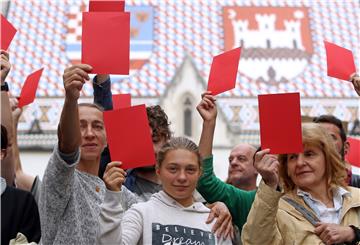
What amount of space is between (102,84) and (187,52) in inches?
671

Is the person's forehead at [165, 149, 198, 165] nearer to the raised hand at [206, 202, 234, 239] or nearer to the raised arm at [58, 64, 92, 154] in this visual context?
the raised hand at [206, 202, 234, 239]

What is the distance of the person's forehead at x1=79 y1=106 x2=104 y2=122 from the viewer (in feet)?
10.5

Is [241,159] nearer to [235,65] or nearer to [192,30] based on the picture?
[235,65]

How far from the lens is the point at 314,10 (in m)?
21.8

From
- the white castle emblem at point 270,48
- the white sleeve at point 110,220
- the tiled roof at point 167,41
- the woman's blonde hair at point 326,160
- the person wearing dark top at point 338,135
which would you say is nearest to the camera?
the white sleeve at point 110,220

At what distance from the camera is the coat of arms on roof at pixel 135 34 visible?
66.7ft

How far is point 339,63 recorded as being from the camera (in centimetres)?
376

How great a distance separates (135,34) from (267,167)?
60.4 ft

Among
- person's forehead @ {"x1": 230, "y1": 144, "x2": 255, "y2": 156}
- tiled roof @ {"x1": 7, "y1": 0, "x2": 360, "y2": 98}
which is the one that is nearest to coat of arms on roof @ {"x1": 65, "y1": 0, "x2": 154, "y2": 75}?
tiled roof @ {"x1": 7, "y1": 0, "x2": 360, "y2": 98}

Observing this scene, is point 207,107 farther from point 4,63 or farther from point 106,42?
point 4,63

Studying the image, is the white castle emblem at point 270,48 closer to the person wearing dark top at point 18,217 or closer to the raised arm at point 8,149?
the raised arm at point 8,149

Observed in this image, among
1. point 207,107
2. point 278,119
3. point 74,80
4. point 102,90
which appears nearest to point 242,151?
point 207,107

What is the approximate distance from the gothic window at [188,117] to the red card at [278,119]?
1680cm

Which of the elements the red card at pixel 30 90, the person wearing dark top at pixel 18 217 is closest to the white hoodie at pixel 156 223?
the person wearing dark top at pixel 18 217
